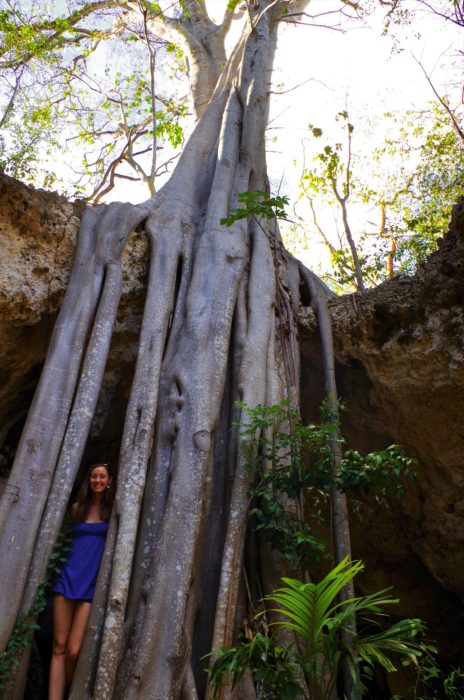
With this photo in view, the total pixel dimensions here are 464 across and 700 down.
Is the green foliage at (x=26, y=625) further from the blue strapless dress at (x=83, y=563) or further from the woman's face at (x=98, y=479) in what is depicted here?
the woman's face at (x=98, y=479)

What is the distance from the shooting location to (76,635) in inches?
125

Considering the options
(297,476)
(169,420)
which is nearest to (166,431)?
(169,420)

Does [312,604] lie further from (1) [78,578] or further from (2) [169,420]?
(2) [169,420]

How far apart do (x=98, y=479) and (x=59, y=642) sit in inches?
37.0

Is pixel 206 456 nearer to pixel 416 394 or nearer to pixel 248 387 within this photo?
pixel 248 387

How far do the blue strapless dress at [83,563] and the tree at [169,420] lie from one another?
0.15 m

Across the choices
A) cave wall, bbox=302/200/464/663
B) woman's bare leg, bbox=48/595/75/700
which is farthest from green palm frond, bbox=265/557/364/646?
cave wall, bbox=302/200/464/663

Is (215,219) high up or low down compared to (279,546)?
up

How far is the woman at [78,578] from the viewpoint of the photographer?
10.3ft

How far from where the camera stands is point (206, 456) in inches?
143

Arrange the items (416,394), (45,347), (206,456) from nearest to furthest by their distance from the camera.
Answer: (206,456) < (45,347) < (416,394)

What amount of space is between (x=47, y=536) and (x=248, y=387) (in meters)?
1.60

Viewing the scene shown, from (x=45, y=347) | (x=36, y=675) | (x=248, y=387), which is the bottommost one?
(x=36, y=675)

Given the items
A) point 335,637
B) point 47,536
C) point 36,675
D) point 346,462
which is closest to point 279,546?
point 346,462
